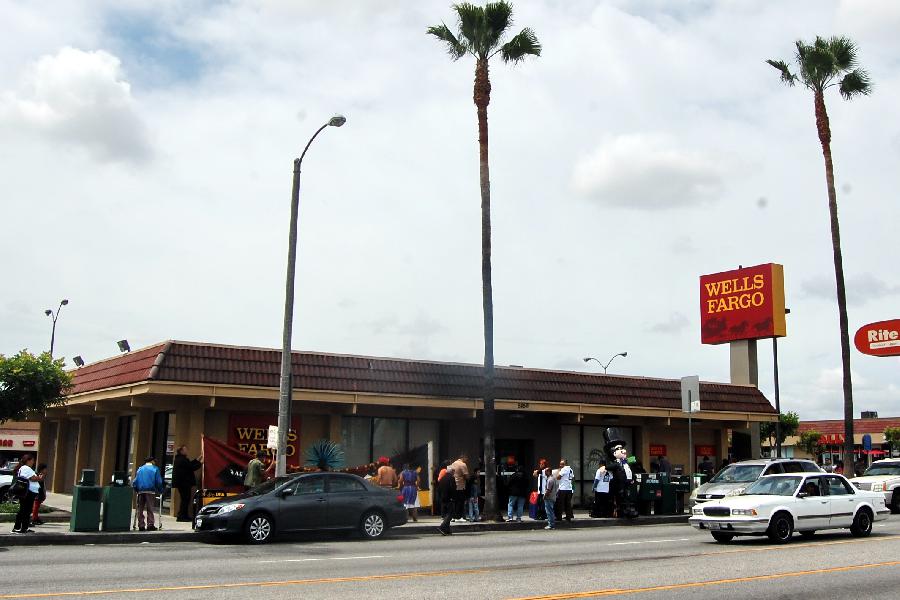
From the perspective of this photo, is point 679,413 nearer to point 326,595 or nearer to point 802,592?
point 802,592

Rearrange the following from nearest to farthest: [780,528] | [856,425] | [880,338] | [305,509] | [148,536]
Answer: [780,528] < [148,536] < [305,509] < [880,338] < [856,425]

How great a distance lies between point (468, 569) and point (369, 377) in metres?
11.7

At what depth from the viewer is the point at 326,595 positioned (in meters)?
10.6

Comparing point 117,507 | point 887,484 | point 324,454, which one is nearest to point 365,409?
point 324,454

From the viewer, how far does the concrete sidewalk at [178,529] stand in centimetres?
1764

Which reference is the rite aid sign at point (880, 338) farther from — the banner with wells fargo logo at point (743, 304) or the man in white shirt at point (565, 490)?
the man in white shirt at point (565, 490)

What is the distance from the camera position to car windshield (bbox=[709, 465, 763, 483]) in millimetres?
22375

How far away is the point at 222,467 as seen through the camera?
74.2 ft

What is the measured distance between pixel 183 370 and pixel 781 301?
990 inches

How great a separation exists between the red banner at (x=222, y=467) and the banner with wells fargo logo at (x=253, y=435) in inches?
41.7

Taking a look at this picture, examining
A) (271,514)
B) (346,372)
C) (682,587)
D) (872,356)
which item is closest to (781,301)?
(872,356)

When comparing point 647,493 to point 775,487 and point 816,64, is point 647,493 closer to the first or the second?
point 775,487

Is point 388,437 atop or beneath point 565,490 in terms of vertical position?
atop

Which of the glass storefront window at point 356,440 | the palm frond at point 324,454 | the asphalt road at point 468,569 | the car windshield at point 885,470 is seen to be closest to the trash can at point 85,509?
the asphalt road at point 468,569
